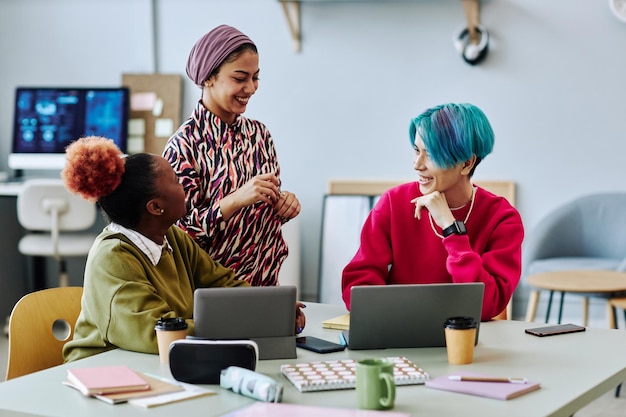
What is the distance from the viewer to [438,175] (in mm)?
2053

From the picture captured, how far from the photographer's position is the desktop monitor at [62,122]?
516 cm

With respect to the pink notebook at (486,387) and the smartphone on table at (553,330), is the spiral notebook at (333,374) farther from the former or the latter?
the smartphone on table at (553,330)

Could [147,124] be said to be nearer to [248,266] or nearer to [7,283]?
[7,283]

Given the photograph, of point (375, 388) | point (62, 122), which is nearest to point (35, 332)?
point (375, 388)

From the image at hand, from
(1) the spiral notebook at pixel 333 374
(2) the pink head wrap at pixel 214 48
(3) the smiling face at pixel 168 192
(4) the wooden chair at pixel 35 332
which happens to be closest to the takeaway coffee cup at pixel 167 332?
(1) the spiral notebook at pixel 333 374

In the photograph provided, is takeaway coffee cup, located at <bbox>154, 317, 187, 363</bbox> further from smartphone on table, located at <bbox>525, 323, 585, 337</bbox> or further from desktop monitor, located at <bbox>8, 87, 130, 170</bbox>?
desktop monitor, located at <bbox>8, 87, 130, 170</bbox>

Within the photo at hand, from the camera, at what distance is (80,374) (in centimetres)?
146

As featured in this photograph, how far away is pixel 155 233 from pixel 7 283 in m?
3.58

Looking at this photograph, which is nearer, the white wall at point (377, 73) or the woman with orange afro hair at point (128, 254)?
the woman with orange afro hair at point (128, 254)

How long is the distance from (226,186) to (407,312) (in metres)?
→ 0.68

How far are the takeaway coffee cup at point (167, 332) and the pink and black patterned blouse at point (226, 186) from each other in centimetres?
54

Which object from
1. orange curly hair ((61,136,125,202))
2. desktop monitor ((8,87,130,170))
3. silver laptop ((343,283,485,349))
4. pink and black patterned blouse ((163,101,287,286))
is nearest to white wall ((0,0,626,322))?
desktop monitor ((8,87,130,170))

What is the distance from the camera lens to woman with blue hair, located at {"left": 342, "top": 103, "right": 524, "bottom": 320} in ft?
6.57

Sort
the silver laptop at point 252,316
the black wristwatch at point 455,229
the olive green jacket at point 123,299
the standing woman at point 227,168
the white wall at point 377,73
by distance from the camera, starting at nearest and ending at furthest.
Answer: the silver laptop at point 252,316 < the olive green jacket at point 123,299 < the black wristwatch at point 455,229 < the standing woman at point 227,168 < the white wall at point 377,73
